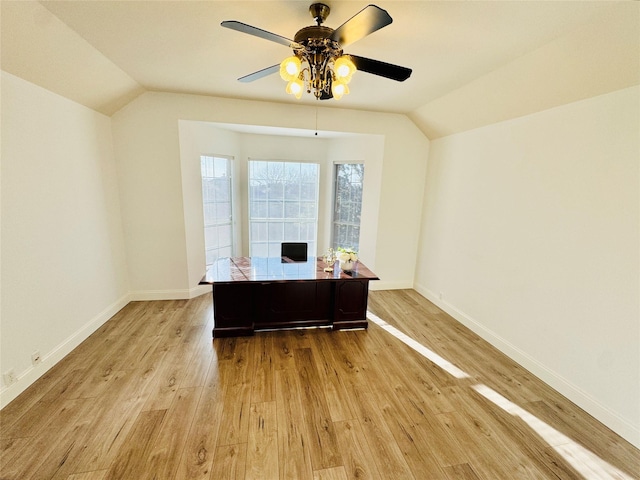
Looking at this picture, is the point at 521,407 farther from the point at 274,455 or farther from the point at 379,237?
the point at 379,237

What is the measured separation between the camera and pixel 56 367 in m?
2.45

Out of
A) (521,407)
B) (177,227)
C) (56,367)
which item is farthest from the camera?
(177,227)

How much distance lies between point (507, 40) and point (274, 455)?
322cm

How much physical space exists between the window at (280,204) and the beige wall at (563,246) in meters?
2.64

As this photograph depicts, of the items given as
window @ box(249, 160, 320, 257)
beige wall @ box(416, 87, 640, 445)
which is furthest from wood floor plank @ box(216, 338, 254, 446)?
beige wall @ box(416, 87, 640, 445)

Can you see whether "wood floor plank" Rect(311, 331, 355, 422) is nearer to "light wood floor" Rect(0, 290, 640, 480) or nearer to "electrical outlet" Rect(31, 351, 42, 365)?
"light wood floor" Rect(0, 290, 640, 480)

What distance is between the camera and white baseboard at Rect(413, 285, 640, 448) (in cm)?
193

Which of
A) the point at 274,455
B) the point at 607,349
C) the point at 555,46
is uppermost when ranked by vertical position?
the point at 555,46

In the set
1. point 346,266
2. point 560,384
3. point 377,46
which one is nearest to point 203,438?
point 346,266

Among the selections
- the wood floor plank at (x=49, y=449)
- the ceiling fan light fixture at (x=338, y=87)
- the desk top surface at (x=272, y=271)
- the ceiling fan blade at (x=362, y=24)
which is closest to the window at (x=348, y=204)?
the desk top surface at (x=272, y=271)

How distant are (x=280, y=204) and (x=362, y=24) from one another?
3.93 metres

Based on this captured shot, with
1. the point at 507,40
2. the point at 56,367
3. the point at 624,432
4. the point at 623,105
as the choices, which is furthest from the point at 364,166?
the point at 56,367

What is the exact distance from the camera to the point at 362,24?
134cm

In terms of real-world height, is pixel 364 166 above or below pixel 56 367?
above
